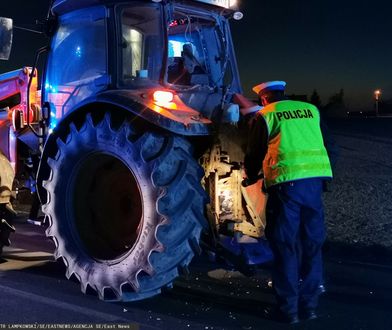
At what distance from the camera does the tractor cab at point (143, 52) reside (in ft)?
18.0

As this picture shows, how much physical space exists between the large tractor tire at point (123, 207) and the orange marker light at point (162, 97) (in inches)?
12.9

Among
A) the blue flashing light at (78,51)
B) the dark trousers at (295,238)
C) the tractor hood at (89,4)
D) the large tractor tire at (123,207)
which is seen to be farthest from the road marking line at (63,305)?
the tractor hood at (89,4)

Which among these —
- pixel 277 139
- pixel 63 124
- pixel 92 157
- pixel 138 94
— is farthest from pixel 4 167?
pixel 277 139

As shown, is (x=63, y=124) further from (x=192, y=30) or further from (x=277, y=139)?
(x=277, y=139)

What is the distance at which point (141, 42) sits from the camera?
18.2 ft

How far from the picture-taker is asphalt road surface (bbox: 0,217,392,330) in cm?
461

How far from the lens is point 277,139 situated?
4688 millimetres

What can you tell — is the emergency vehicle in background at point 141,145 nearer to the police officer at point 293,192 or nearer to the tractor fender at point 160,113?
the tractor fender at point 160,113

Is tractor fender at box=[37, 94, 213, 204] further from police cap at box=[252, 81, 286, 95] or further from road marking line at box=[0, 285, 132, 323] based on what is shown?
road marking line at box=[0, 285, 132, 323]

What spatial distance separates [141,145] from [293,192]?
4.23ft

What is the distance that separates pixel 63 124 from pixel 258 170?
2.02 m

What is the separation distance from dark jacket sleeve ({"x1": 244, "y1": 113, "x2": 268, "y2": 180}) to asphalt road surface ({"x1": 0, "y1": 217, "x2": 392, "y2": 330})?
3.97 feet

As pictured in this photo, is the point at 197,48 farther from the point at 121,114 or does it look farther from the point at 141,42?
the point at 121,114

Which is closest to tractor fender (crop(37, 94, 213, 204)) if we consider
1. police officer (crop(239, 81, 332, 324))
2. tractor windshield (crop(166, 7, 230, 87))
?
police officer (crop(239, 81, 332, 324))
